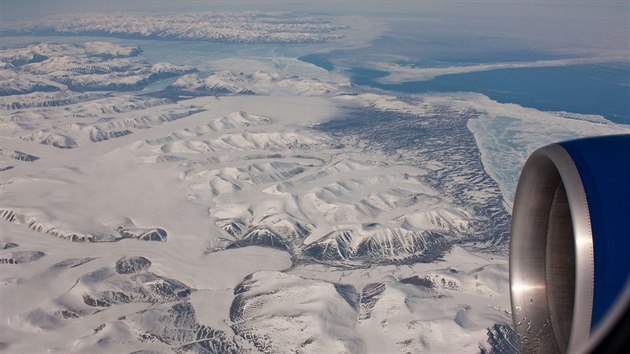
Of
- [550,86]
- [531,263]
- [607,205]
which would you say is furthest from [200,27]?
[607,205]

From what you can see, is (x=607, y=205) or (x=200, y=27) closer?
(x=607, y=205)

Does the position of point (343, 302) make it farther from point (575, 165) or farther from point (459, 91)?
point (459, 91)

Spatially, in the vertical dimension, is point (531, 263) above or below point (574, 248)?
below

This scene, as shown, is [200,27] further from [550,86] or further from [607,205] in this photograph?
[607,205]

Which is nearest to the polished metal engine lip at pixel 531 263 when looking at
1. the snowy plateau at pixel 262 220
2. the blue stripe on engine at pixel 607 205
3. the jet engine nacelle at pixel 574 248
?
the jet engine nacelle at pixel 574 248

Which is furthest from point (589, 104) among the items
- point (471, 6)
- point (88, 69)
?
point (471, 6)

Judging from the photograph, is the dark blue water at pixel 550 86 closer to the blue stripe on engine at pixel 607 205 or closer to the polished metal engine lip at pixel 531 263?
the polished metal engine lip at pixel 531 263
